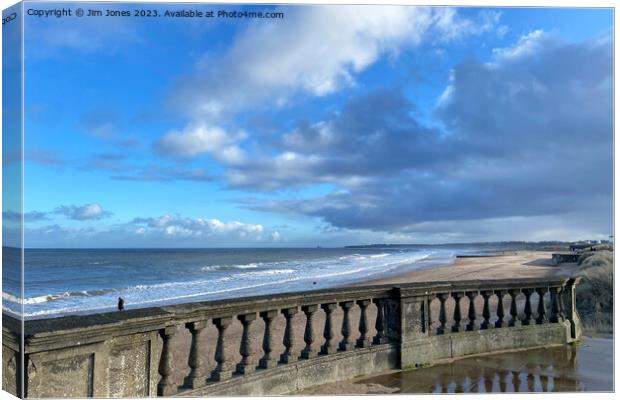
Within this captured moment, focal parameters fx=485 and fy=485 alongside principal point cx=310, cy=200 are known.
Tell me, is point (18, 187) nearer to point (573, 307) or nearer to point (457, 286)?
point (457, 286)

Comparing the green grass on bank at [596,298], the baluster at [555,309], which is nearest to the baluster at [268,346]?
the baluster at [555,309]

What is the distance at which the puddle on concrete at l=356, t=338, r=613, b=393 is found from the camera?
4.93 metres

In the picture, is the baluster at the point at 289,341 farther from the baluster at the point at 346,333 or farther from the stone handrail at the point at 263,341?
the baluster at the point at 346,333

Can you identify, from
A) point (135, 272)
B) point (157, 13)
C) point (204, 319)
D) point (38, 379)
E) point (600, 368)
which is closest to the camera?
point (38, 379)

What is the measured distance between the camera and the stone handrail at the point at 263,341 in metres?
3.39

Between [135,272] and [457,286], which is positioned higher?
[457,286]

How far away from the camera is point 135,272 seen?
161 feet

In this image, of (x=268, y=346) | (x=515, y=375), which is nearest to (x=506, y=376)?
(x=515, y=375)

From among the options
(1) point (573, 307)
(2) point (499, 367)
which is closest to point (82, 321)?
(2) point (499, 367)

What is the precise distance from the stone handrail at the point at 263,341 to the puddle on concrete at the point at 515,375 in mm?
252

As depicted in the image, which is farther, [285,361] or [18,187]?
[285,361]

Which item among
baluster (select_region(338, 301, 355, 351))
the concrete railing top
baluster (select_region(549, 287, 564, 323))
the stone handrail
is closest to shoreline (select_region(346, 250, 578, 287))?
baluster (select_region(549, 287, 564, 323))

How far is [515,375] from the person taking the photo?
5230 millimetres

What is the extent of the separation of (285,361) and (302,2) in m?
3.53
